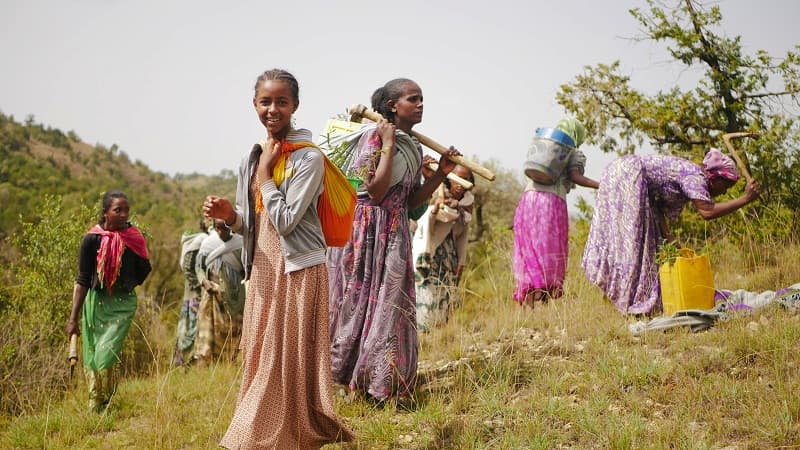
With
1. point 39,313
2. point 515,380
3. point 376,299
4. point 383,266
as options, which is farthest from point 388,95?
Result: point 39,313

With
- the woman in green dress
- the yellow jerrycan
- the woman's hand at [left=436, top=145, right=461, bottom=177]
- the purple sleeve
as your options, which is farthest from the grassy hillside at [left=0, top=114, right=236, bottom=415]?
the purple sleeve

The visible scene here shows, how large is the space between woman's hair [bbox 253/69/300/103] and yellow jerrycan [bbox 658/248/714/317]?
3.28 metres

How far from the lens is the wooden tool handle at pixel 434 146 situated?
451 centimetres

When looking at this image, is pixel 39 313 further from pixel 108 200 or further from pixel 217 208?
pixel 217 208

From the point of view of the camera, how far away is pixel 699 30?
7.97 m

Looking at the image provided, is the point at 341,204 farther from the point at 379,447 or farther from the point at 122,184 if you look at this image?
the point at 122,184

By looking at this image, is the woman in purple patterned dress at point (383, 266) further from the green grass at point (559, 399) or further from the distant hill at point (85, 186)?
the distant hill at point (85, 186)

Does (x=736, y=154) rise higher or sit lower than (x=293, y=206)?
higher

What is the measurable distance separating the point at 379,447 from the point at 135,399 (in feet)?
8.50

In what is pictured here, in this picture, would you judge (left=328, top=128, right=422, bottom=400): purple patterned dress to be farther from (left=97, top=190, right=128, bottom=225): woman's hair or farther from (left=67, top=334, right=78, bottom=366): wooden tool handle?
(left=97, top=190, right=128, bottom=225): woman's hair

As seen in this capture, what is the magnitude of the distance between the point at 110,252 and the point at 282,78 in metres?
2.56

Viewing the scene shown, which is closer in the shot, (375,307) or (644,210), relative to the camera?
(375,307)

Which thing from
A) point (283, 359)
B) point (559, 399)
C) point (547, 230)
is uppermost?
point (547, 230)

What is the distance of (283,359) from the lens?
330 centimetres
